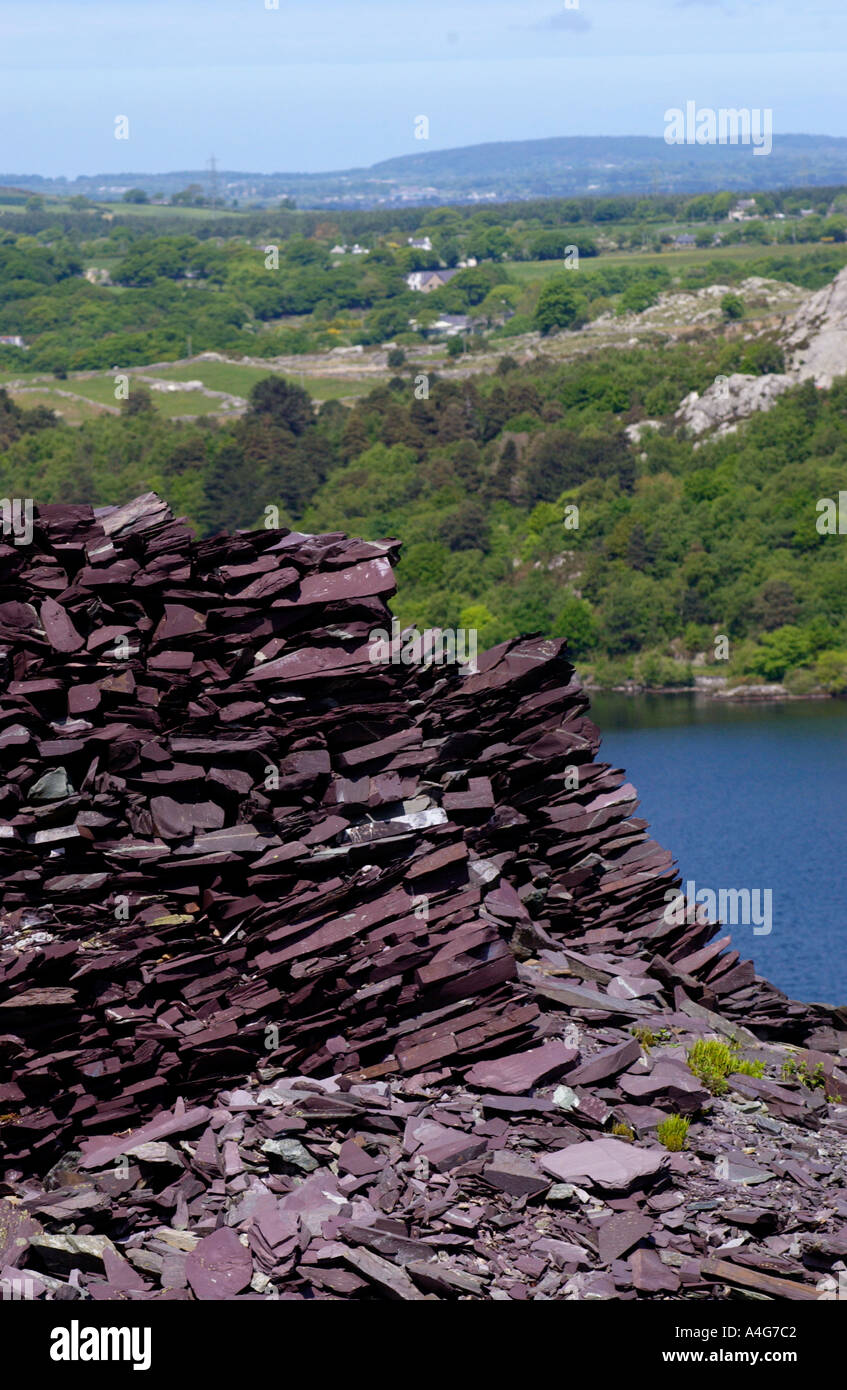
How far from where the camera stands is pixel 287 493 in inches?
5276

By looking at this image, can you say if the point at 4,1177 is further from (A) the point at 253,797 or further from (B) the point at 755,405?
(B) the point at 755,405

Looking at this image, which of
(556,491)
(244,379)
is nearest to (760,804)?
(556,491)

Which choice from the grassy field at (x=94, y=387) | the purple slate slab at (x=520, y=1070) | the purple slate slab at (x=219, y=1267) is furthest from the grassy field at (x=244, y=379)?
the purple slate slab at (x=219, y=1267)

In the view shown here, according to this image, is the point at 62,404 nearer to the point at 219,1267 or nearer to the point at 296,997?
the point at 296,997

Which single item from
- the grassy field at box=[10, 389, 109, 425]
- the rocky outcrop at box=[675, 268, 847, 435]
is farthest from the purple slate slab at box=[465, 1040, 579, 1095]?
the grassy field at box=[10, 389, 109, 425]

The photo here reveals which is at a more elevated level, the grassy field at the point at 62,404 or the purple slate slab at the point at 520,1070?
the grassy field at the point at 62,404

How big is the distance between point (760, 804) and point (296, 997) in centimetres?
5494

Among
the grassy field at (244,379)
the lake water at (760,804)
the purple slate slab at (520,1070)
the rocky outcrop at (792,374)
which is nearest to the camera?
the purple slate slab at (520,1070)

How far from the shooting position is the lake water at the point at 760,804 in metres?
48.1

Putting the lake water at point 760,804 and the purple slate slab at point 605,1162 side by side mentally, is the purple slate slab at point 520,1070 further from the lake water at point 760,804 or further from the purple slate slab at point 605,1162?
the lake water at point 760,804

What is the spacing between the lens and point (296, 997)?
17.2 metres

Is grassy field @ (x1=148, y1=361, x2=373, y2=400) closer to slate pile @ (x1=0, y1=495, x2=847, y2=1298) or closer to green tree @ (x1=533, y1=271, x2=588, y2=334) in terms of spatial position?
green tree @ (x1=533, y1=271, x2=588, y2=334)

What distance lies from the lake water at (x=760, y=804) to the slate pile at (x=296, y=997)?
26257mm

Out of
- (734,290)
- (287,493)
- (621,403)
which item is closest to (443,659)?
(287,493)
